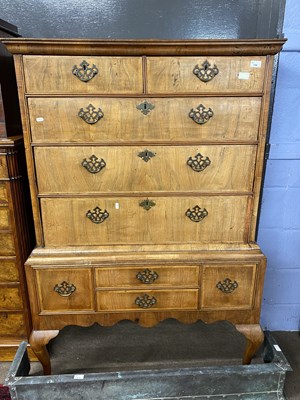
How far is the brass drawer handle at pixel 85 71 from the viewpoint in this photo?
139 cm

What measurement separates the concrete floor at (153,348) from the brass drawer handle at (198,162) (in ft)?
4.07

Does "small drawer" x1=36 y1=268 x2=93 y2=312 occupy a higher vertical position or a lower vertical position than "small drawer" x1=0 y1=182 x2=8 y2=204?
lower

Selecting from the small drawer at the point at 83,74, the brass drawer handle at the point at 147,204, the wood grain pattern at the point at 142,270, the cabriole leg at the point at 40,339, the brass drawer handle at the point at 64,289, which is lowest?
the cabriole leg at the point at 40,339

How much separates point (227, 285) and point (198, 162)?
2.15ft

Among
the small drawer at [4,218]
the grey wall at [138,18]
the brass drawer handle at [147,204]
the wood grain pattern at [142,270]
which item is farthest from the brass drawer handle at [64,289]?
the grey wall at [138,18]

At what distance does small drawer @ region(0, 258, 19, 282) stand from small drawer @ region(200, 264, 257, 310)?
1039 mm

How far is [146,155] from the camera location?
1.53 meters

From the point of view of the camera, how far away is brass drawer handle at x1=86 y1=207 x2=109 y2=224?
1604 mm

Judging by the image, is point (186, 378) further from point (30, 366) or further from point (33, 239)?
point (33, 239)

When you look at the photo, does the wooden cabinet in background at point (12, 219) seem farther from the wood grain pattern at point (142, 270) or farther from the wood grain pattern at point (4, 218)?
the wood grain pattern at point (142, 270)

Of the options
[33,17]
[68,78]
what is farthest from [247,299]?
[33,17]

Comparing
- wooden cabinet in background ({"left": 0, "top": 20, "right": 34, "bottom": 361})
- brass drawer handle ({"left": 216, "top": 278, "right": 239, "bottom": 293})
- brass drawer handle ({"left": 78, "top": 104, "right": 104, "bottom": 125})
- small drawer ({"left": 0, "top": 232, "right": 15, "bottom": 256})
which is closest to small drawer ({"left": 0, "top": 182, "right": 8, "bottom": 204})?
wooden cabinet in background ({"left": 0, "top": 20, "right": 34, "bottom": 361})

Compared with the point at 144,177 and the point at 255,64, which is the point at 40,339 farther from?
the point at 255,64

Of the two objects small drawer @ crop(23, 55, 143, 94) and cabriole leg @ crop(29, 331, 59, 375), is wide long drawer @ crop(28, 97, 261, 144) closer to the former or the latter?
small drawer @ crop(23, 55, 143, 94)
